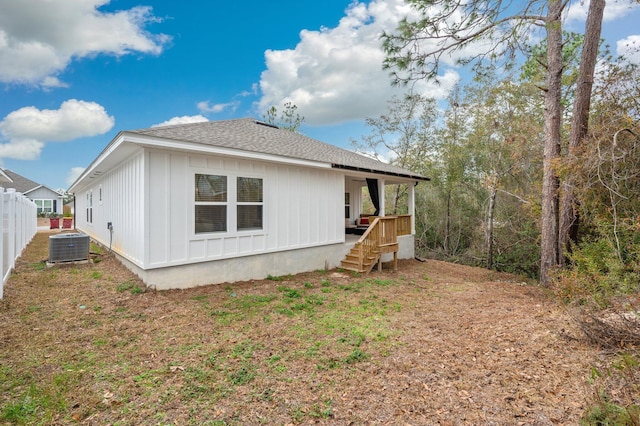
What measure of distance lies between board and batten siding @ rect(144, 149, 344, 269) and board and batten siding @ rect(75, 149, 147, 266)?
325 millimetres

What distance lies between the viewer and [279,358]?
3.35 metres

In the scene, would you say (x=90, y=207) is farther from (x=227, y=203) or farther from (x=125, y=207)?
(x=227, y=203)

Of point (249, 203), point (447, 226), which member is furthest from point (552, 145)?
point (447, 226)

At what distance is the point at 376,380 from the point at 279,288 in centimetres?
384

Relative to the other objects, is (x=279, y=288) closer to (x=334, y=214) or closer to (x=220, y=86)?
(x=334, y=214)

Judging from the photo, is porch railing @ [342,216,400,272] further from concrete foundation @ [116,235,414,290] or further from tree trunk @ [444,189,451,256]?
tree trunk @ [444,189,451,256]

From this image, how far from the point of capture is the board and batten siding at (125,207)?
5.89 metres

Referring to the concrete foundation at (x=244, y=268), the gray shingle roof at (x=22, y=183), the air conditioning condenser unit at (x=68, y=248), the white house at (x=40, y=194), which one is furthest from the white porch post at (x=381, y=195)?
the gray shingle roof at (x=22, y=183)

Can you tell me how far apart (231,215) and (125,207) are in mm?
2884

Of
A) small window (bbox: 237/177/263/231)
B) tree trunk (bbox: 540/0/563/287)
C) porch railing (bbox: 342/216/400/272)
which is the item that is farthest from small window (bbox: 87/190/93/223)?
tree trunk (bbox: 540/0/563/287)

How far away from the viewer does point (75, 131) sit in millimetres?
18750

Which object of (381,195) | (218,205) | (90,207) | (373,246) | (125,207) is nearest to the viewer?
(218,205)

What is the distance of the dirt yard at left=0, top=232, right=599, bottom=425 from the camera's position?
2398mm

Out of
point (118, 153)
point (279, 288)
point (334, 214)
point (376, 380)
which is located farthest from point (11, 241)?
point (376, 380)
